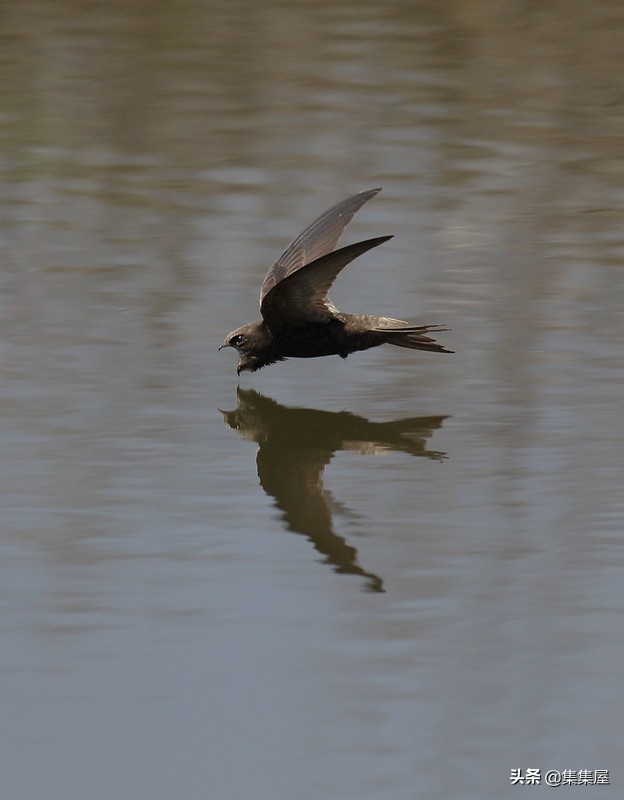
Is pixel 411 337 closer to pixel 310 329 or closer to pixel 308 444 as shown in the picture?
pixel 310 329

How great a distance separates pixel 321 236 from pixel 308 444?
140cm

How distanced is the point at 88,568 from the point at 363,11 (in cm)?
1008

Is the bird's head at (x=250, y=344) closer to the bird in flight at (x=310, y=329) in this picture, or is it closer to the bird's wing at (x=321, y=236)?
the bird in flight at (x=310, y=329)

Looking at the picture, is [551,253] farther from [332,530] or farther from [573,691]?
[573,691]

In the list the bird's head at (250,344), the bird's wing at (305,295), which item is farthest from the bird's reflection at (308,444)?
the bird's wing at (305,295)

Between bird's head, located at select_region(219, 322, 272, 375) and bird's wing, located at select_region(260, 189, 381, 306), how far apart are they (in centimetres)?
54

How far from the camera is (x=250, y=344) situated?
698 centimetres

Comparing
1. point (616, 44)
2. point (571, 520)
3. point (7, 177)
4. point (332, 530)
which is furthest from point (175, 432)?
point (616, 44)

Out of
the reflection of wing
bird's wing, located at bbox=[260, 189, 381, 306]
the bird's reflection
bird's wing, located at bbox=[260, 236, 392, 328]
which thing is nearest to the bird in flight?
bird's wing, located at bbox=[260, 236, 392, 328]

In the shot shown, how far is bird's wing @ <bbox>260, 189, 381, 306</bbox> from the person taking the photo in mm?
7473

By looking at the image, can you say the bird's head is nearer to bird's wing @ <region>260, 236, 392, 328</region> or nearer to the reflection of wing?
bird's wing @ <region>260, 236, 392, 328</region>

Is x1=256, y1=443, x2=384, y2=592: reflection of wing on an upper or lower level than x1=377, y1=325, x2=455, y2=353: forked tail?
lower

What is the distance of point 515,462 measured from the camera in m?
6.08

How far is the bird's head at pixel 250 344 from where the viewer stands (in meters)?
6.96
